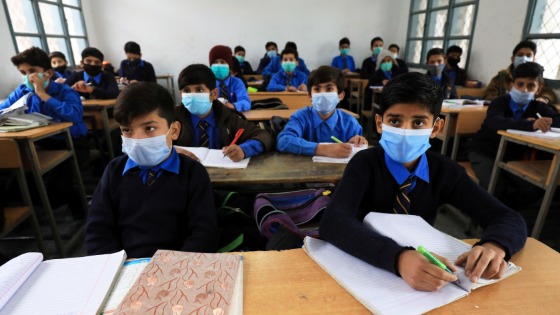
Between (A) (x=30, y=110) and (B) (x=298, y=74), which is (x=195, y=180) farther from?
(B) (x=298, y=74)

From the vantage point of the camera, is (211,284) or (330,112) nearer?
(211,284)

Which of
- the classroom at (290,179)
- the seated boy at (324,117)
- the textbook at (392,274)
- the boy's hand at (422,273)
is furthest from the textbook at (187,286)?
the seated boy at (324,117)

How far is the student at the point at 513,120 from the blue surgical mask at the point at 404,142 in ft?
5.01

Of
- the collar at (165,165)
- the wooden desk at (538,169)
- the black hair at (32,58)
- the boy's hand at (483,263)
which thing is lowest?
the wooden desk at (538,169)

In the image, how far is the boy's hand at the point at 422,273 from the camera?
0.59 metres

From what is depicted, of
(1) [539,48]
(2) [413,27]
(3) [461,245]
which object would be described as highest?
(2) [413,27]

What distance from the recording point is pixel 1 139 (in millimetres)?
1638

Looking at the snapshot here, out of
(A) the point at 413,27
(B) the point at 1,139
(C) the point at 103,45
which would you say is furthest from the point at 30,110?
(A) the point at 413,27

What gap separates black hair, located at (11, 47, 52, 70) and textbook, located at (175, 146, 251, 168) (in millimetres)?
1823

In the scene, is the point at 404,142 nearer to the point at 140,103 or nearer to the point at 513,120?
Result: the point at 140,103

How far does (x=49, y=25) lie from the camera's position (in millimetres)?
5234

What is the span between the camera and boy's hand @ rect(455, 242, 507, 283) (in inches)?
24.8

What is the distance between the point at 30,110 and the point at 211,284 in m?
2.67

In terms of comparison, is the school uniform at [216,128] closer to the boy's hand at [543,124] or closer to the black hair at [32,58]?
the black hair at [32,58]
